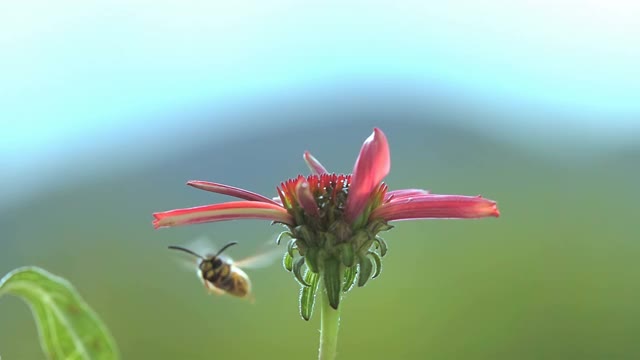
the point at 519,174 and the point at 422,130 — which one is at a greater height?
the point at 422,130

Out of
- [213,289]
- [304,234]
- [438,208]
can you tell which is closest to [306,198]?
[304,234]

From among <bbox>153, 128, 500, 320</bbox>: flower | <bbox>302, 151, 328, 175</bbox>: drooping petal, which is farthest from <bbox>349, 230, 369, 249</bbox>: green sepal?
<bbox>302, 151, 328, 175</bbox>: drooping petal

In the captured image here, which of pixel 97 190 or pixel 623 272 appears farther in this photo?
pixel 97 190

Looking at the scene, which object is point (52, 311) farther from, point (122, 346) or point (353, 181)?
point (122, 346)

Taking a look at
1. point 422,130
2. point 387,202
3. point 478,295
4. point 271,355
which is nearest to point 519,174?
point 422,130

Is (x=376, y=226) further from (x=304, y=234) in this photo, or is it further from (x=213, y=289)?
(x=213, y=289)

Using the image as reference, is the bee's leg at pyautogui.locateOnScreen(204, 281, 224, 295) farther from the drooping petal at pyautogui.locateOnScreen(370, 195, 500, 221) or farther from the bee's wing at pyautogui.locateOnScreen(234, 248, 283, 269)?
the drooping petal at pyautogui.locateOnScreen(370, 195, 500, 221)
